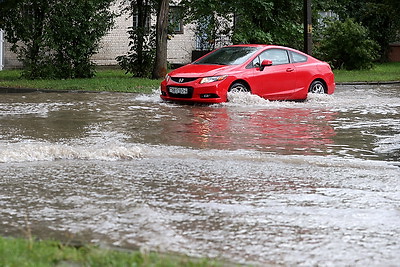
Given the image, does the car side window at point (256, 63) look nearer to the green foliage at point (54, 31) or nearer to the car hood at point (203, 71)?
the car hood at point (203, 71)

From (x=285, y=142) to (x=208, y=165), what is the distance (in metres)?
2.43

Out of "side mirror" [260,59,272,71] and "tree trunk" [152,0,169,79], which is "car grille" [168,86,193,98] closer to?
"side mirror" [260,59,272,71]

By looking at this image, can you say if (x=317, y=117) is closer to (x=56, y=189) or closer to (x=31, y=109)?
(x=31, y=109)

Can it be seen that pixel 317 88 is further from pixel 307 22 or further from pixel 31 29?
pixel 31 29

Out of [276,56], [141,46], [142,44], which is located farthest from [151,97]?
[142,44]

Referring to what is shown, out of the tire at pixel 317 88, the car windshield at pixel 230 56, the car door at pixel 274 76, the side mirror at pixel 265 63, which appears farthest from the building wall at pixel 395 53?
the side mirror at pixel 265 63

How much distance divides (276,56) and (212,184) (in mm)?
11775

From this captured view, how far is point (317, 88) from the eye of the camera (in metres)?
20.2

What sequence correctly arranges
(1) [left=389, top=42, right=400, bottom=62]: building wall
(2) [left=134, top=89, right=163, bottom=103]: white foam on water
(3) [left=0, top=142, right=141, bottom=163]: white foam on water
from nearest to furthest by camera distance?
(3) [left=0, top=142, right=141, bottom=163]: white foam on water
(2) [left=134, top=89, right=163, bottom=103]: white foam on water
(1) [left=389, top=42, right=400, bottom=62]: building wall

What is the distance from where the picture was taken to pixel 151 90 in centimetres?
2236

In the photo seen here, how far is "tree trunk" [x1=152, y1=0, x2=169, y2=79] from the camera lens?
2747cm

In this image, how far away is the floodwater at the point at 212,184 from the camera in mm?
5793

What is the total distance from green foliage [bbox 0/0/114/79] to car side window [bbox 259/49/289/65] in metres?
10.5

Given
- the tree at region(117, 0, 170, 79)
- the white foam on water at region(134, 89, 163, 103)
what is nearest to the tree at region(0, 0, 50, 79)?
the tree at region(117, 0, 170, 79)
